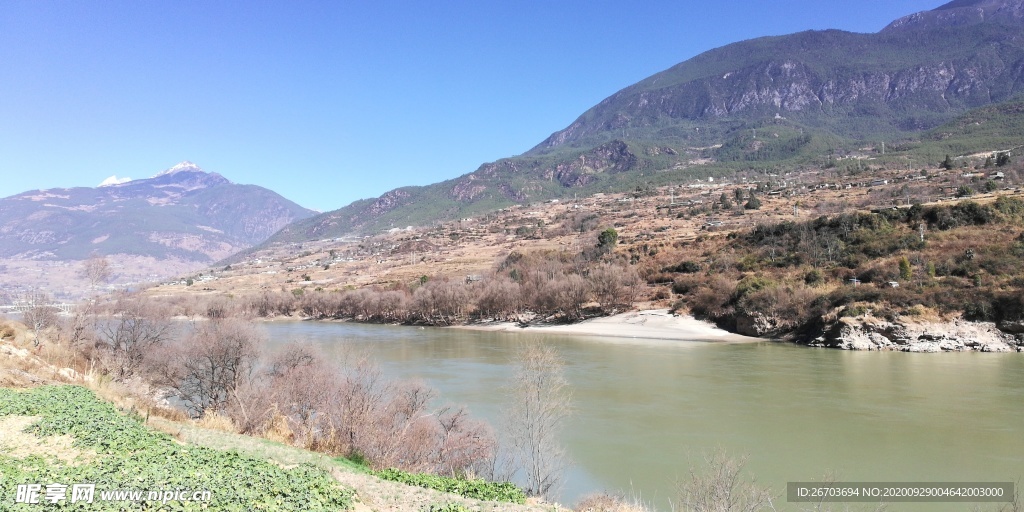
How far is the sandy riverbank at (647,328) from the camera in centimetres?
5438

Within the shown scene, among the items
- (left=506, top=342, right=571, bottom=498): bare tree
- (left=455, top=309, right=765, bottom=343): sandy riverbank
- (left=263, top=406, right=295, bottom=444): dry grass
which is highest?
(left=263, top=406, right=295, bottom=444): dry grass

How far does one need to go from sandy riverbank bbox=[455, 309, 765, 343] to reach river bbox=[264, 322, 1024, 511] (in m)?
8.38

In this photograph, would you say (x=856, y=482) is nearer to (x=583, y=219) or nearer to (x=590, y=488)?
(x=590, y=488)

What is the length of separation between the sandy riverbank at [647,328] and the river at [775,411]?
838 cm

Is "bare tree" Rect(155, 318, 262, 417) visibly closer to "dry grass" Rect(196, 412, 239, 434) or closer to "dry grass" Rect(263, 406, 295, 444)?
"dry grass" Rect(263, 406, 295, 444)

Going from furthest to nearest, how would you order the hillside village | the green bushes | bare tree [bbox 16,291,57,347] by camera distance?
the hillside village
bare tree [bbox 16,291,57,347]
the green bushes

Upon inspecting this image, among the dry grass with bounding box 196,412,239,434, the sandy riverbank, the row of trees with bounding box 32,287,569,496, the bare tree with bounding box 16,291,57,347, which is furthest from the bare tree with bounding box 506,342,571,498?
the sandy riverbank

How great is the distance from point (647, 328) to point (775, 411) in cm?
3406

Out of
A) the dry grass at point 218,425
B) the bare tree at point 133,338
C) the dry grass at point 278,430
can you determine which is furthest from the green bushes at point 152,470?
the bare tree at point 133,338

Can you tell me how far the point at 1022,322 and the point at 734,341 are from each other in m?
20.6

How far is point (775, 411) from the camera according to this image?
25.2m

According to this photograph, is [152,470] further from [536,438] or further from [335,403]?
[536,438]

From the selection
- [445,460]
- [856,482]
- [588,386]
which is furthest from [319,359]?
[856,482]

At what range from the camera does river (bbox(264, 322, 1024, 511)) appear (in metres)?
17.5
